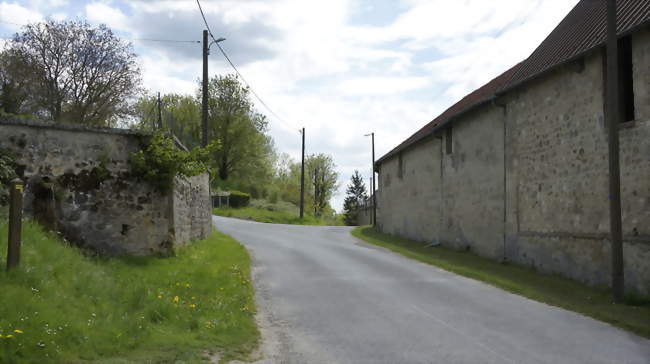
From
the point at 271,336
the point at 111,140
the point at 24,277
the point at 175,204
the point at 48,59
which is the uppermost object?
the point at 48,59

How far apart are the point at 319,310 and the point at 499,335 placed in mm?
3130

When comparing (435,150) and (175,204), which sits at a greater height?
(435,150)

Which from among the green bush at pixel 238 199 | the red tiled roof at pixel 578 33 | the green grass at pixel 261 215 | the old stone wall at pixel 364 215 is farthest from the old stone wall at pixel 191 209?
the old stone wall at pixel 364 215

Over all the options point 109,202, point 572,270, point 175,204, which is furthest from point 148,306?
point 572,270

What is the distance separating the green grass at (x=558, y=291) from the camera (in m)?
9.18

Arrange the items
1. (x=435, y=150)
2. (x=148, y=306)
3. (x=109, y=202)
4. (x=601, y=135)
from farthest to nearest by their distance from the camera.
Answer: (x=435, y=150), (x=601, y=135), (x=109, y=202), (x=148, y=306)

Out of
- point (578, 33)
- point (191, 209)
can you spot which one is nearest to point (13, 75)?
point (191, 209)

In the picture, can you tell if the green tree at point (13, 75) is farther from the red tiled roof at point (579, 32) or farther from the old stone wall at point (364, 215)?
the old stone wall at point (364, 215)

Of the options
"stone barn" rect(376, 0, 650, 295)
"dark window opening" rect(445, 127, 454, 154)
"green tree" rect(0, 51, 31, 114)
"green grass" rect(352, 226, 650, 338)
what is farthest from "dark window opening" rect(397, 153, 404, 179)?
"green tree" rect(0, 51, 31, 114)

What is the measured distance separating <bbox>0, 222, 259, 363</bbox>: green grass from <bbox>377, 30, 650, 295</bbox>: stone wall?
8830 mm

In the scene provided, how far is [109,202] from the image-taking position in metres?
11.4

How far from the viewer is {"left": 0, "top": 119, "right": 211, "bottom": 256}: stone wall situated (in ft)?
34.1

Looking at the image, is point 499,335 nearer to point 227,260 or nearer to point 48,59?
point 227,260

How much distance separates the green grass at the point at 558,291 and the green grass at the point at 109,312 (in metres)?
5.98
